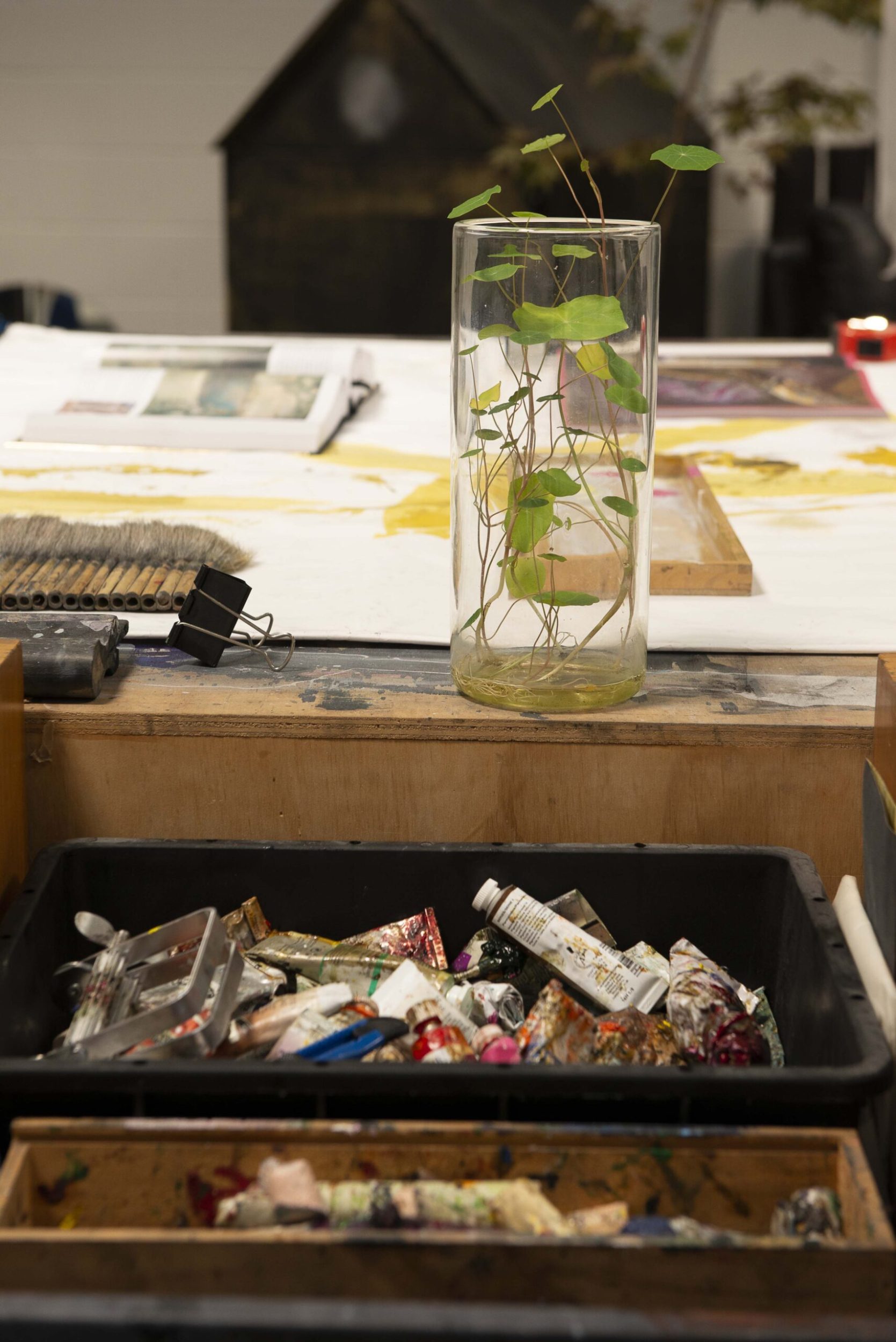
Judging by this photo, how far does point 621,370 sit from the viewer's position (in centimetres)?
79

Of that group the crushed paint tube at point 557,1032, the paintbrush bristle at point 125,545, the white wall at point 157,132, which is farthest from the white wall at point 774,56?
the crushed paint tube at point 557,1032

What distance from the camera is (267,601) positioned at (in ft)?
3.67

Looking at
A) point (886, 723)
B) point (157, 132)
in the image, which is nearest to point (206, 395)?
point (886, 723)

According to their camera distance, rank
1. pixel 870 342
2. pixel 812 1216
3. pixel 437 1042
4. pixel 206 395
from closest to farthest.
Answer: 1. pixel 812 1216
2. pixel 437 1042
3. pixel 206 395
4. pixel 870 342

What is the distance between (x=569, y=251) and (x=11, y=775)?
0.46m

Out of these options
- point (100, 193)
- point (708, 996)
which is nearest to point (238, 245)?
point (100, 193)

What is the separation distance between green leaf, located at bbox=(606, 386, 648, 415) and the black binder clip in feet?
1.00

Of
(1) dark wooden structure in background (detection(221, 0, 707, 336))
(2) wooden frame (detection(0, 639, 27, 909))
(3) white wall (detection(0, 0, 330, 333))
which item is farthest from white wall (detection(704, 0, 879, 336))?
(2) wooden frame (detection(0, 639, 27, 909))

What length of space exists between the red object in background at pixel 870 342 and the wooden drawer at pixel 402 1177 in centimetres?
200

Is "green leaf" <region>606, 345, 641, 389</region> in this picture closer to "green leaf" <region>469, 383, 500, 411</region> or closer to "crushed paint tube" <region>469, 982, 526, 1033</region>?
"green leaf" <region>469, 383, 500, 411</region>

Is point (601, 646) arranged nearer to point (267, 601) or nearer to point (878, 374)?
point (267, 601)

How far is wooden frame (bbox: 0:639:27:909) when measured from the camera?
0.78m

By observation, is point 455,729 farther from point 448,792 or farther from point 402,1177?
point 402,1177

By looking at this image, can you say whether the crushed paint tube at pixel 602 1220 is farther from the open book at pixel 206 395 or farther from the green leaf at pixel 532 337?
the open book at pixel 206 395
